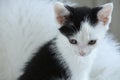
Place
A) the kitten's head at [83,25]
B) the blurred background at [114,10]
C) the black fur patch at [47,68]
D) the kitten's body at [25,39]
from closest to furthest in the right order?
1. the kitten's head at [83,25]
2. the black fur patch at [47,68]
3. the kitten's body at [25,39]
4. the blurred background at [114,10]

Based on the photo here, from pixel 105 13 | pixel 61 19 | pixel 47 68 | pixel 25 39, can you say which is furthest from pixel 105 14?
pixel 25 39

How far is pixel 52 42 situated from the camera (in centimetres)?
129

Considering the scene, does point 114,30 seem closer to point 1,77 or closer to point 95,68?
point 95,68

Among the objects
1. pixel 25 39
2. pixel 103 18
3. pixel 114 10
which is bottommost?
pixel 114 10

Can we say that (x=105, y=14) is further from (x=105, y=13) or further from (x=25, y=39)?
(x=25, y=39)

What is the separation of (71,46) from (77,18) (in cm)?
9

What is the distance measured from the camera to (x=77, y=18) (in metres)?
1.13

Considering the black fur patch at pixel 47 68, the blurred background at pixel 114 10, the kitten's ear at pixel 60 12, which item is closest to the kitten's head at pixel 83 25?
the kitten's ear at pixel 60 12

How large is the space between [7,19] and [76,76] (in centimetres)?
38

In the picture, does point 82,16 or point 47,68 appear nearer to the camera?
point 82,16

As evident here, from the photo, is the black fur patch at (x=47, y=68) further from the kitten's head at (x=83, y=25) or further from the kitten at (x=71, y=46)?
the kitten's head at (x=83, y=25)

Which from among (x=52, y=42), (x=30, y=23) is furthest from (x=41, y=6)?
(x=52, y=42)

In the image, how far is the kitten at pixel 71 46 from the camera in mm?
1116

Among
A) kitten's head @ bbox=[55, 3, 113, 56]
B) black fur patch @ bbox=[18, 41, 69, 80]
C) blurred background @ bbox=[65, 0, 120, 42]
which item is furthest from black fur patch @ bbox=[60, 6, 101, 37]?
blurred background @ bbox=[65, 0, 120, 42]
